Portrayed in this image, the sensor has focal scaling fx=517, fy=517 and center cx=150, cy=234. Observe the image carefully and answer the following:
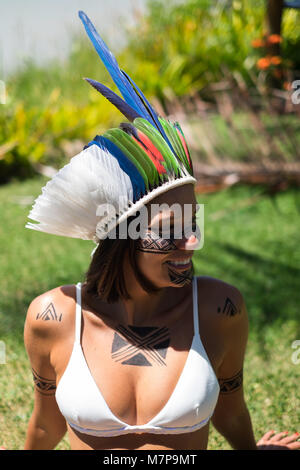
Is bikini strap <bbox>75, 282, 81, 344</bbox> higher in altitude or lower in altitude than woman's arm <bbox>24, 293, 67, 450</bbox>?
higher

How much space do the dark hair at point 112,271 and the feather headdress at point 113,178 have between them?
0.08 m

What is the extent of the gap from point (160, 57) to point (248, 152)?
5.31 meters

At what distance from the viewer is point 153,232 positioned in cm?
189

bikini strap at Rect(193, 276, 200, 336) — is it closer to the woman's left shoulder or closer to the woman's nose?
the woman's left shoulder

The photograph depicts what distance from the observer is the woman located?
183cm

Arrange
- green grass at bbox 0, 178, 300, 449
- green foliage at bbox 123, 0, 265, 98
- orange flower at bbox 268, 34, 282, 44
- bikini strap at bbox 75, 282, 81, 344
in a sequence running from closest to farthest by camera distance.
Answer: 1. bikini strap at bbox 75, 282, 81, 344
2. green grass at bbox 0, 178, 300, 449
3. orange flower at bbox 268, 34, 282, 44
4. green foliage at bbox 123, 0, 265, 98

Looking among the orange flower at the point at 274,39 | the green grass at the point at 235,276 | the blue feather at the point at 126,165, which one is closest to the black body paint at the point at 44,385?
the blue feather at the point at 126,165

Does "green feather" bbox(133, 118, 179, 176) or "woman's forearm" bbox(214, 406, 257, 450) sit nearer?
"green feather" bbox(133, 118, 179, 176)

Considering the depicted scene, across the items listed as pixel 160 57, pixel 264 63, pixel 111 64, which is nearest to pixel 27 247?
pixel 111 64

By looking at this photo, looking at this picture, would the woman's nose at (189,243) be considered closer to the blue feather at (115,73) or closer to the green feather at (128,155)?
the green feather at (128,155)

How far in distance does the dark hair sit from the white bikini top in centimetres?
24

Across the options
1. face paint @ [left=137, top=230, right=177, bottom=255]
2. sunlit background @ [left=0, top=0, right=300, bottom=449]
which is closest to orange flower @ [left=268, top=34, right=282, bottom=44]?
sunlit background @ [left=0, top=0, right=300, bottom=449]

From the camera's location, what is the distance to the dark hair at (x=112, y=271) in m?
1.96
